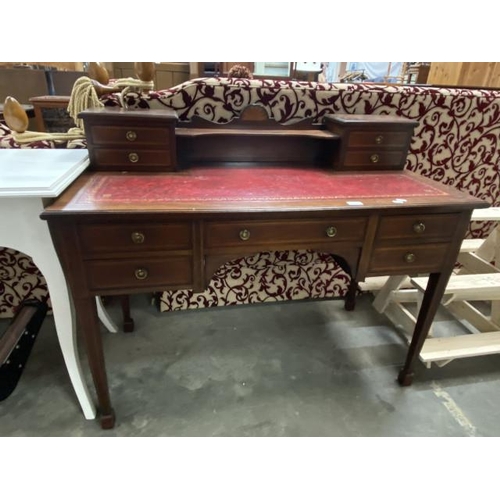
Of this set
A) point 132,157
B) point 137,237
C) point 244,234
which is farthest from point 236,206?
point 132,157

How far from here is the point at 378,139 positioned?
1256mm

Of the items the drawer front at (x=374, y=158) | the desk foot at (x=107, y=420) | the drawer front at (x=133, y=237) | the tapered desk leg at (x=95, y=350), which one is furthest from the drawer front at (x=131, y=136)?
the desk foot at (x=107, y=420)

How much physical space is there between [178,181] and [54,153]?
1.55ft

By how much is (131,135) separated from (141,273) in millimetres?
474

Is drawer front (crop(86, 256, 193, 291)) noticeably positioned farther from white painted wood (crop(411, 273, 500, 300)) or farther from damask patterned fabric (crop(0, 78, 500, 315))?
white painted wood (crop(411, 273, 500, 300))

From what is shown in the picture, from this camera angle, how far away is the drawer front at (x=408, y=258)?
42.0 inches

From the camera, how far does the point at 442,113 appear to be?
5.10 feet

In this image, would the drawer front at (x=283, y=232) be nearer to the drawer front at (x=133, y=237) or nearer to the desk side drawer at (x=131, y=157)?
the drawer front at (x=133, y=237)

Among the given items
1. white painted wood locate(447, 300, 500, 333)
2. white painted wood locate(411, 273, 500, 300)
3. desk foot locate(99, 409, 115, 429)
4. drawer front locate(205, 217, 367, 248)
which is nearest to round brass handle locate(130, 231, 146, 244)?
drawer front locate(205, 217, 367, 248)

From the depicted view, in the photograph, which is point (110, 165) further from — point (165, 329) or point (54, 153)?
point (165, 329)

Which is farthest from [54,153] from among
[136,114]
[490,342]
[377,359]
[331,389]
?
[490,342]

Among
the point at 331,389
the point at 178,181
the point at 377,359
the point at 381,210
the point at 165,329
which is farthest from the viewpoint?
the point at 165,329

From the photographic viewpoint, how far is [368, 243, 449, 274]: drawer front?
107 cm

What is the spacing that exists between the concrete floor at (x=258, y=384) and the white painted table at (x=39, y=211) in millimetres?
277
